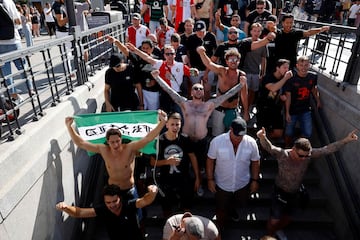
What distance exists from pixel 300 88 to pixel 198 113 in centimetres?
215

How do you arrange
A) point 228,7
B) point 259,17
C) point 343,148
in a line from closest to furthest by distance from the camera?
point 343,148 → point 259,17 → point 228,7

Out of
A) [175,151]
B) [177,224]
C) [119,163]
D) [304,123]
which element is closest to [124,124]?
[119,163]

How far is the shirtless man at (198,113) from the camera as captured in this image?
510cm

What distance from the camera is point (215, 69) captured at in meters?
5.66

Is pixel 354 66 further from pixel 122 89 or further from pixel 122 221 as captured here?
pixel 122 221

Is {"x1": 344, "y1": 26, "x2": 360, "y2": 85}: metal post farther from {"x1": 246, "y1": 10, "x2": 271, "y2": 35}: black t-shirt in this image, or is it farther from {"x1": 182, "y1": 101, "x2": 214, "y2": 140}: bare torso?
{"x1": 182, "y1": 101, "x2": 214, "y2": 140}: bare torso

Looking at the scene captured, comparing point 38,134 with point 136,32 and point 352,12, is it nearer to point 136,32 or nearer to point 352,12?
point 136,32

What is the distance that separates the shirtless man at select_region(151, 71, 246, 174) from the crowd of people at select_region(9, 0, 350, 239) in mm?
18

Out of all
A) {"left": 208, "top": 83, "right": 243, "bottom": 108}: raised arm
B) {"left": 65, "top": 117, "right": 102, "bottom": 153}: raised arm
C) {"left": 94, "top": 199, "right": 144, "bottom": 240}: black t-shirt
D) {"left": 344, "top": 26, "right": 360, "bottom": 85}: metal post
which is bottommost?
{"left": 94, "top": 199, "right": 144, "bottom": 240}: black t-shirt

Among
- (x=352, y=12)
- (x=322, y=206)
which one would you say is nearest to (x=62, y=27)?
(x=322, y=206)

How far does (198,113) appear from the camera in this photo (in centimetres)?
511

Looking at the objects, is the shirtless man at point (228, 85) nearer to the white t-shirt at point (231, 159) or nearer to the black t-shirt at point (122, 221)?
the white t-shirt at point (231, 159)

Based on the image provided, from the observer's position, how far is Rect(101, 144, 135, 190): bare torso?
4.37 m

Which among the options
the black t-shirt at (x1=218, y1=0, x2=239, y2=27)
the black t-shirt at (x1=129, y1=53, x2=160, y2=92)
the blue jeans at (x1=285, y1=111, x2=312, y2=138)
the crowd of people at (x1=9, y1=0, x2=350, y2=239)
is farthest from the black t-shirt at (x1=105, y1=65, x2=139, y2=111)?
the black t-shirt at (x1=218, y1=0, x2=239, y2=27)
